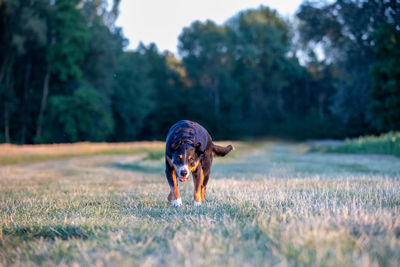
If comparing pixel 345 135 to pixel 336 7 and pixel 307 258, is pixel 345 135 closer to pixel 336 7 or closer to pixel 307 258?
pixel 336 7

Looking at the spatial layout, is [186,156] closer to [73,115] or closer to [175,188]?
[175,188]

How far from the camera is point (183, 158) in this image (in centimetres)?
574

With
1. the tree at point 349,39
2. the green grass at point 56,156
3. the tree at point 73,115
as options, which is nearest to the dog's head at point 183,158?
the green grass at point 56,156

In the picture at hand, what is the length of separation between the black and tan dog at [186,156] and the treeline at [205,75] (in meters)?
28.3

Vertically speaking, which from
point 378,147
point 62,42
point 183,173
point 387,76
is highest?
point 62,42

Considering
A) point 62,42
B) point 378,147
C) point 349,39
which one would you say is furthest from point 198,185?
point 62,42

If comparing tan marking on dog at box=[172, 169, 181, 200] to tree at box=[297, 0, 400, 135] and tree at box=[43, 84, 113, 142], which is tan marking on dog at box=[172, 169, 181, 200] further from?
tree at box=[43, 84, 113, 142]

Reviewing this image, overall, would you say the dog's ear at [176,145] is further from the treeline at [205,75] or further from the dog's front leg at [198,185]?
the treeline at [205,75]

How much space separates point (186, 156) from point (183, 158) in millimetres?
58

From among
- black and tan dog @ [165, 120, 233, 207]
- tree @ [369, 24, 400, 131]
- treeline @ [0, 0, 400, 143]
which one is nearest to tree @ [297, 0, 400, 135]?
treeline @ [0, 0, 400, 143]

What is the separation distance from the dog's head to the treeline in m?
28.9

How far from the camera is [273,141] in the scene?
4669cm

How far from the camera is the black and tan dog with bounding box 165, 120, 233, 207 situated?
575 cm

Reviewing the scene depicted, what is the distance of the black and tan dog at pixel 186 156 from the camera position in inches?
226
